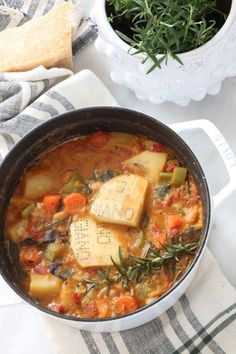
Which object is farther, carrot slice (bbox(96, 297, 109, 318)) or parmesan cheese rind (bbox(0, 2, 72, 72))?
parmesan cheese rind (bbox(0, 2, 72, 72))

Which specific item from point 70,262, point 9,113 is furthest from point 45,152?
point 70,262

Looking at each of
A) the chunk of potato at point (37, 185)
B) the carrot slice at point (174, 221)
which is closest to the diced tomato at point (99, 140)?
the chunk of potato at point (37, 185)

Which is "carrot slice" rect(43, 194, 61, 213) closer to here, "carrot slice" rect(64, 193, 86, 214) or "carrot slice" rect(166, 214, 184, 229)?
"carrot slice" rect(64, 193, 86, 214)

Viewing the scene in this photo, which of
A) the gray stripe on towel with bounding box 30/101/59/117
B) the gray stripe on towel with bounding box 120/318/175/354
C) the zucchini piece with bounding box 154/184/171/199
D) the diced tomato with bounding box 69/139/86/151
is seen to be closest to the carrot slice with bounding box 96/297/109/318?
the gray stripe on towel with bounding box 120/318/175/354

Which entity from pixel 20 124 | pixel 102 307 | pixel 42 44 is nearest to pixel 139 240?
pixel 102 307

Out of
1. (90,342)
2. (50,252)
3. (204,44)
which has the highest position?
(204,44)

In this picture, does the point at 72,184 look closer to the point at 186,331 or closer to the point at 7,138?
the point at 7,138
